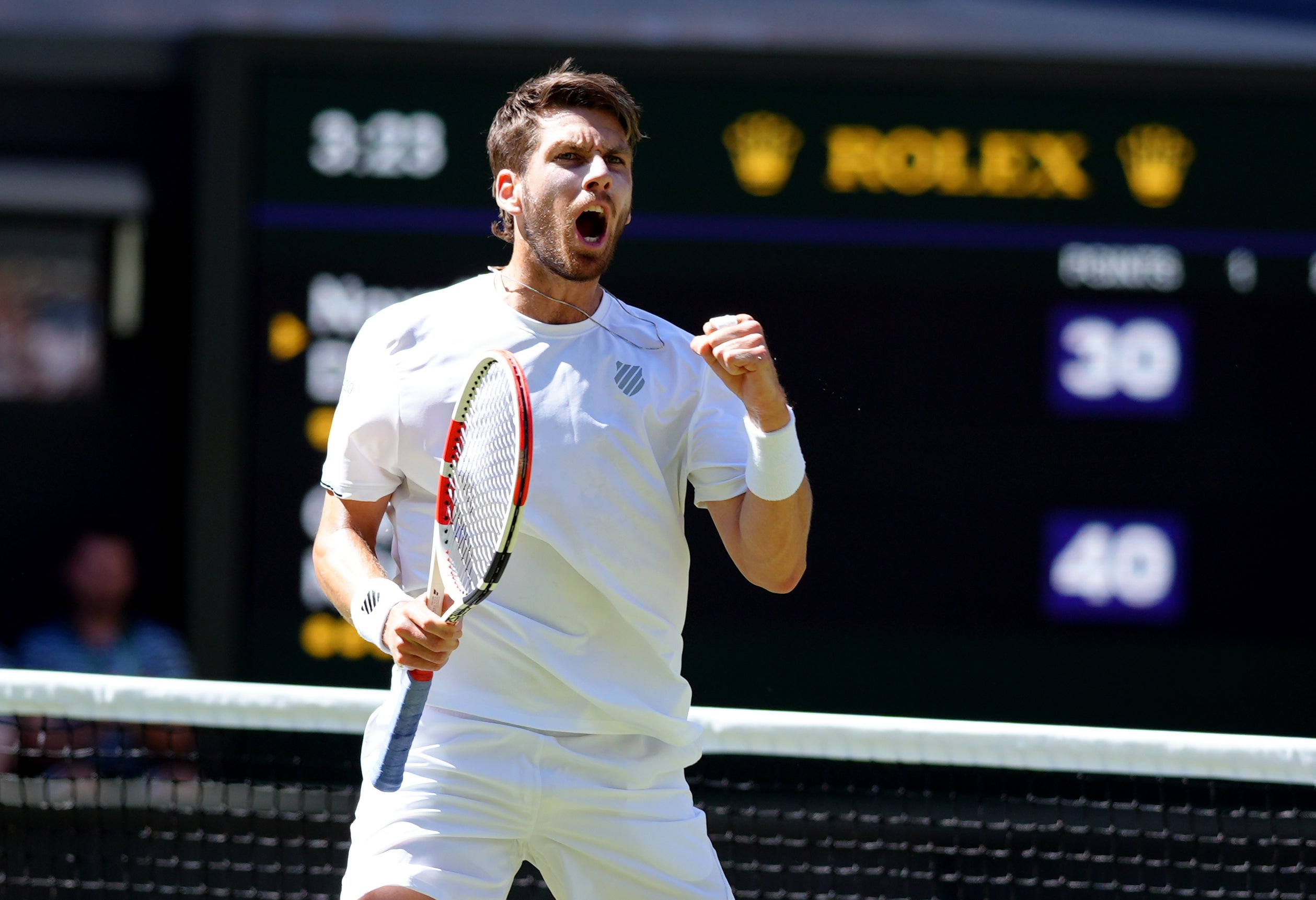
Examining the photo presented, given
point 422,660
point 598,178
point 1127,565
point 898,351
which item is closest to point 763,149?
point 898,351

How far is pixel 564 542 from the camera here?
245 centimetres

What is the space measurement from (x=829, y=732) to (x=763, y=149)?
→ 9.45 ft

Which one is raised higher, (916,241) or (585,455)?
(916,241)

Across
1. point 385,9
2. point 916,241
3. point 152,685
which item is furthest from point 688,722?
point 385,9

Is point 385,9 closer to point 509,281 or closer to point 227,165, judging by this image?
point 227,165

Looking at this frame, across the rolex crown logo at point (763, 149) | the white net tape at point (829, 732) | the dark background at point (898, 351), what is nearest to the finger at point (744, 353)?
the white net tape at point (829, 732)

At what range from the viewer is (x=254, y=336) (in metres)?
5.83

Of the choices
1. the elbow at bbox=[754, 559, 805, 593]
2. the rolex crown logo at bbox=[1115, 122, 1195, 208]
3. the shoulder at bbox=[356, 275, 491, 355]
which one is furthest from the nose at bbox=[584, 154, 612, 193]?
the rolex crown logo at bbox=[1115, 122, 1195, 208]

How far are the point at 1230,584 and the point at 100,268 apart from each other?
408 centimetres

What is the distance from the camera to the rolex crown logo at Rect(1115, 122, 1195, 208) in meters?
5.78

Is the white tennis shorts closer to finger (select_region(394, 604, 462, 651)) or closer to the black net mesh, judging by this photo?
finger (select_region(394, 604, 462, 651))

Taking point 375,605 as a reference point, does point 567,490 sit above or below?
above

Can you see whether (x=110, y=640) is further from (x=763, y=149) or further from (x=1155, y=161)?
(x=1155, y=161)

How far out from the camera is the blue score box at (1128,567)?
5781 millimetres
